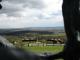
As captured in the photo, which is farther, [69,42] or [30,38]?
[30,38]

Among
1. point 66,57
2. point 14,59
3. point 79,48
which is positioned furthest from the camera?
point 66,57

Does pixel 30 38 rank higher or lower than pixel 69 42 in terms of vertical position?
lower

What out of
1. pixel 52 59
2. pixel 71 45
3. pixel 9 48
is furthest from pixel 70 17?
pixel 9 48

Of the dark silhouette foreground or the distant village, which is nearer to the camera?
the dark silhouette foreground

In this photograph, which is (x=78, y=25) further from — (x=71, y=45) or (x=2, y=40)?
(x=2, y=40)

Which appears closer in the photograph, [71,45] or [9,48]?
[9,48]

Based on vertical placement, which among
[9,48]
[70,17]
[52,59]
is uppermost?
[70,17]

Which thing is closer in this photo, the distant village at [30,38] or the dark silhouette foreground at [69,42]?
the dark silhouette foreground at [69,42]

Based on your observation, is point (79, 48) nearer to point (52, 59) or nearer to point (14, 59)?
point (52, 59)

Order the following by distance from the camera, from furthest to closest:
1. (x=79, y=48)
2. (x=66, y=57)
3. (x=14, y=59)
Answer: (x=66, y=57), (x=79, y=48), (x=14, y=59)

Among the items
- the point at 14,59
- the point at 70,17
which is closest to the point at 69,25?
the point at 70,17

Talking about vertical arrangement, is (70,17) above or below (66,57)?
above
